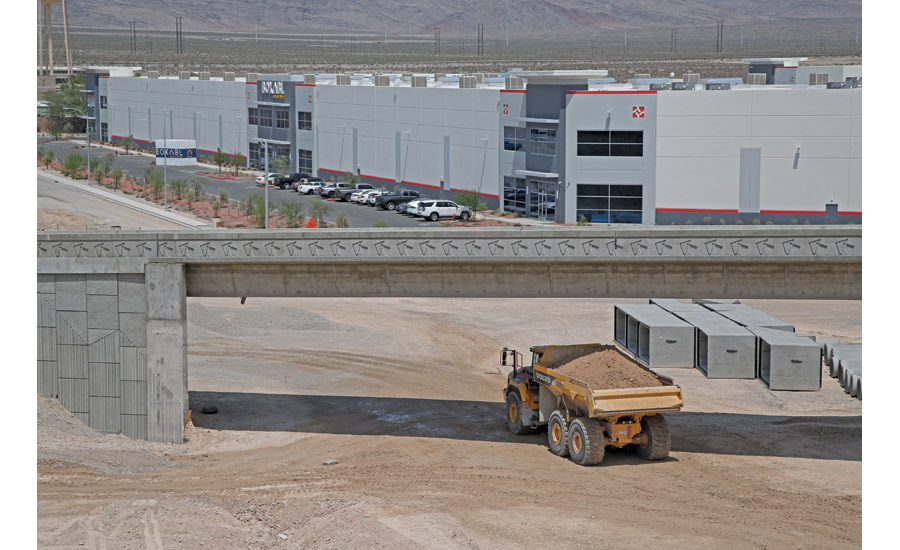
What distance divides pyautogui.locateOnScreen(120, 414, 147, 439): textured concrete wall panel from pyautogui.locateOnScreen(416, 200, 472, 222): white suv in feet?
141

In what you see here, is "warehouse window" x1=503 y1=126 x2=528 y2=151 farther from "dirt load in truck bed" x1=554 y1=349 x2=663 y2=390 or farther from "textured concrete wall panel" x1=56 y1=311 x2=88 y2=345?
"textured concrete wall panel" x1=56 y1=311 x2=88 y2=345

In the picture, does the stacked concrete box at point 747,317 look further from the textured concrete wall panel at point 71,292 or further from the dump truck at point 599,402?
the textured concrete wall panel at point 71,292

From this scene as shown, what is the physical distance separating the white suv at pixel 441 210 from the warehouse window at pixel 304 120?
2728cm

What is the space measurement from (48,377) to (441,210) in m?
43.6

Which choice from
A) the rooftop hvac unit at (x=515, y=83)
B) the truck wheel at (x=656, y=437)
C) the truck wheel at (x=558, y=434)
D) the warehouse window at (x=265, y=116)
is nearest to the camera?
the truck wheel at (x=656, y=437)

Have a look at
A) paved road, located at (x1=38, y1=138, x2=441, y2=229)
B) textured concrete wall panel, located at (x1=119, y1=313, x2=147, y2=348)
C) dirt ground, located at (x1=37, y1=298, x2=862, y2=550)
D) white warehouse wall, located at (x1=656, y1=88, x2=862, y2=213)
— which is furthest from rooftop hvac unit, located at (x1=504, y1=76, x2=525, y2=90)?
textured concrete wall panel, located at (x1=119, y1=313, x2=147, y2=348)

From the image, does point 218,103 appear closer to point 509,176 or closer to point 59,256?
point 509,176

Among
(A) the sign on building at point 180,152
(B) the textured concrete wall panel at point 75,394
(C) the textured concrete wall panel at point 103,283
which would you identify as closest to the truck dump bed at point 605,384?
(C) the textured concrete wall panel at point 103,283

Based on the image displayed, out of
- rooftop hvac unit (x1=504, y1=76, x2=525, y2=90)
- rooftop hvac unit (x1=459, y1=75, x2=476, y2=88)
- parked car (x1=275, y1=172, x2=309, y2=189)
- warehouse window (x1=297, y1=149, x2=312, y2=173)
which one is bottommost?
parked car (x1=275, y1=172, x2=309, y2=189)

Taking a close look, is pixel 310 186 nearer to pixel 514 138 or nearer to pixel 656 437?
pixel 514 138

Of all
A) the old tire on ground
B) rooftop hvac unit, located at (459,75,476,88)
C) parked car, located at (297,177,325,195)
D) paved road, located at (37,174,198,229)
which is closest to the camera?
the old tire on ground

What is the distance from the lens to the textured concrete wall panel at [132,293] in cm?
2989

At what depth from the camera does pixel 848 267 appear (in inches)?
1125

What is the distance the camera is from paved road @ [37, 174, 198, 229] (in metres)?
72.2
